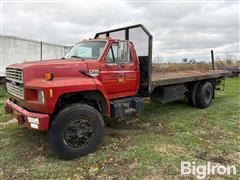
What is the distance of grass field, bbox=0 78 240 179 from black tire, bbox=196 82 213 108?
1.30m

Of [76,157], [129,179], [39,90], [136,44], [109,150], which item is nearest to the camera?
[129,179]

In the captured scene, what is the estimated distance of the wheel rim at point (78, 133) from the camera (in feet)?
13.9

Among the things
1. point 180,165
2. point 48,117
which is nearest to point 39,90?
point 48,117

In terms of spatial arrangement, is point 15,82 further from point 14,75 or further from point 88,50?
point 88,50

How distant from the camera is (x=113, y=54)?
524 centimetres

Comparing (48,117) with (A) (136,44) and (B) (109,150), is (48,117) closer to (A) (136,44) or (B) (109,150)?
(B) (109,150)

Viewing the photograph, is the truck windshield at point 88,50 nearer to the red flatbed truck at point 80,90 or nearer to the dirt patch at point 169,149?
the red flatbed truck at point 80,90

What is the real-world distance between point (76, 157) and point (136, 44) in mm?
3311

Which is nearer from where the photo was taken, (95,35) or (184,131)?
(184,131)

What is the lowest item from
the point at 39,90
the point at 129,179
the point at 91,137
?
the point at 129,179

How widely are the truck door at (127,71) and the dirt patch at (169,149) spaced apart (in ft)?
5.12

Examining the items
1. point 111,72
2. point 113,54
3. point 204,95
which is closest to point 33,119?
point 111,72

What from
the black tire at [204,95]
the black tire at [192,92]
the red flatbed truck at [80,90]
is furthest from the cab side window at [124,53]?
the black tire at [204,95]

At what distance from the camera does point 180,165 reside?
4.02 m
